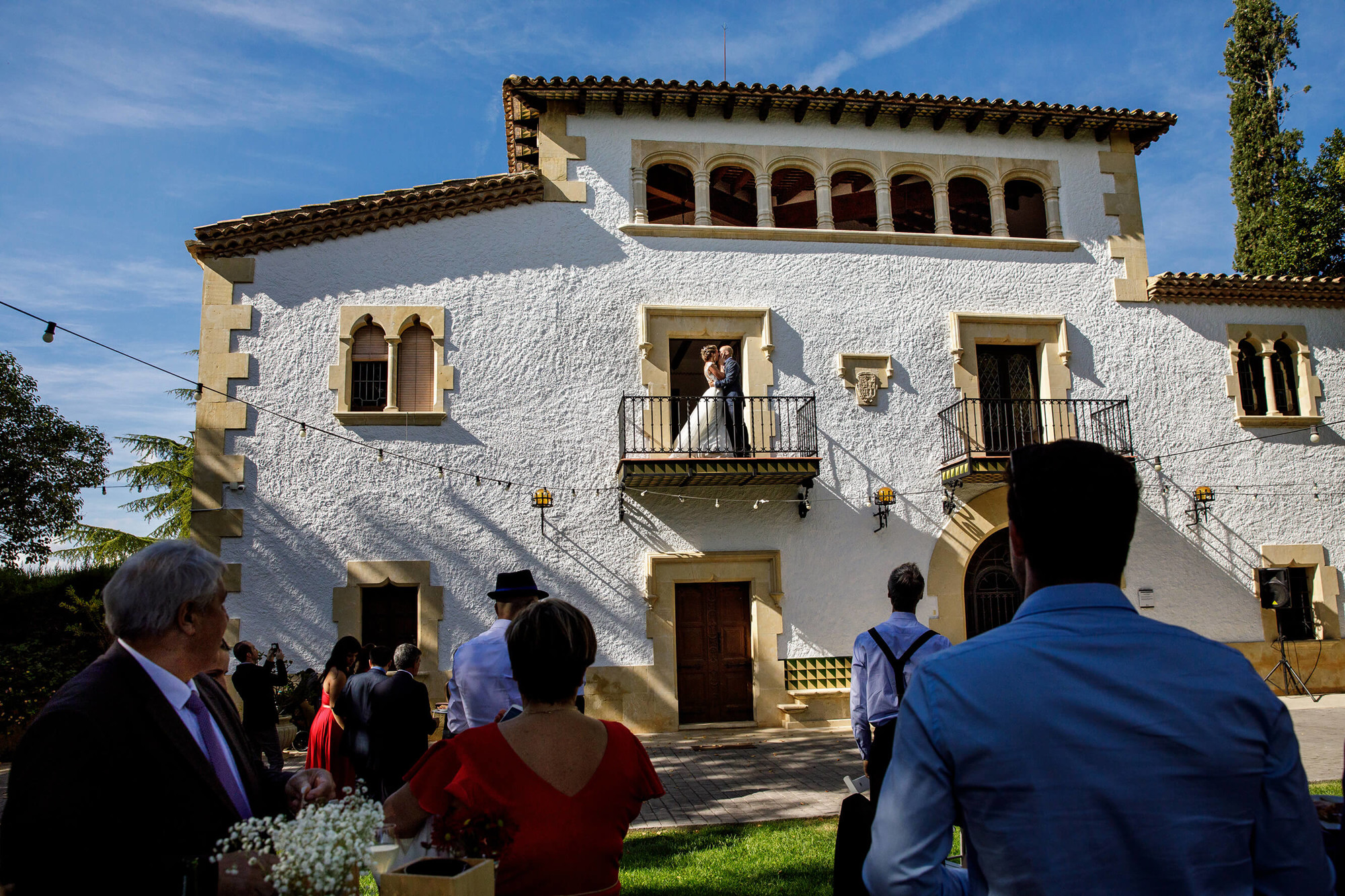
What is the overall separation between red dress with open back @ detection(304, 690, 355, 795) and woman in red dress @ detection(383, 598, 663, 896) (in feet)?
12.3

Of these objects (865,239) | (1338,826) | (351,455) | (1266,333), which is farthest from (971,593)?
(1338,826)

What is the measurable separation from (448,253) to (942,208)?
767 cm

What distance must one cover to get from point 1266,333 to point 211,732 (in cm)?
1622

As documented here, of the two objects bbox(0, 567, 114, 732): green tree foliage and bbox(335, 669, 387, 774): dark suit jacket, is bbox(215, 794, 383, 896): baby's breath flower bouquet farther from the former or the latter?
bbox(0, 567, 114, 732): green tree foliage

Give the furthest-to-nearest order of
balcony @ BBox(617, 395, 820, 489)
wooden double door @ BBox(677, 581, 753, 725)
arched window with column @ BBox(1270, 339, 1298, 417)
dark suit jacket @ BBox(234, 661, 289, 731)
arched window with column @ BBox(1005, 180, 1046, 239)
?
arched window with column @ BBox(1005, 180, 1046, 239), arched window with column @ BBox(1270, 339, 1298, 417), wooden double door @ BBox(677, 581, 753, 725), balcony @ BBox(617, 395, 820, 489), dark suit jacket @ BBox(234, 661, 289, 731)

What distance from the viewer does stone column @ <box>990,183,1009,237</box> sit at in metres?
13.9

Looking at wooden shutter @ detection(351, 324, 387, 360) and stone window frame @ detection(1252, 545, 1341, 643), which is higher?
wooden shutter @ detection(351, 324, 387, 360)

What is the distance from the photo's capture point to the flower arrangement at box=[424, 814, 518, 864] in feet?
7.17

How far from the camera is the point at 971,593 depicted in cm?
1295

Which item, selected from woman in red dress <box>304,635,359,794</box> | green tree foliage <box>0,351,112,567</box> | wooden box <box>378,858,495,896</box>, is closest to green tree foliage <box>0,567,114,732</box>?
green tree foliage <box>0,351,112,567</box>

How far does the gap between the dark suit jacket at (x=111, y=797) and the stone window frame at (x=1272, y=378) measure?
15.4 meters

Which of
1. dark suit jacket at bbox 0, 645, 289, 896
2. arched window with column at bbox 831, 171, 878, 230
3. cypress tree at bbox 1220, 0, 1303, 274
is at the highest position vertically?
cypress tree at bbox 1220, 0, 1303, 274

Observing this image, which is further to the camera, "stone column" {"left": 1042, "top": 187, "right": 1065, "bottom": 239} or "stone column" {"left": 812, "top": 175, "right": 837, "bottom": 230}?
"stone column" {"left": 1042, "top": 187, "right": 1065, "bottom": 239}

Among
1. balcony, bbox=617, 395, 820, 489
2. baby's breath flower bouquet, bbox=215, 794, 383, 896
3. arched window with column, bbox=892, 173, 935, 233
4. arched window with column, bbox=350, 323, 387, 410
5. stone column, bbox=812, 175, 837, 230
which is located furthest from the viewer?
arched window with column, bbox=892, 173, 935, 233
